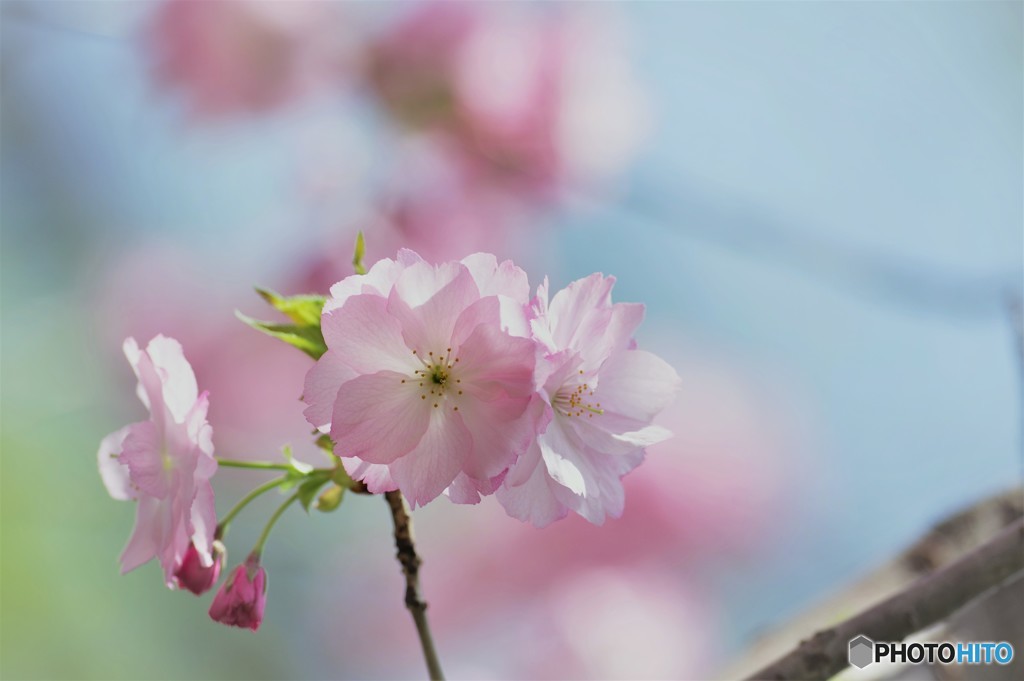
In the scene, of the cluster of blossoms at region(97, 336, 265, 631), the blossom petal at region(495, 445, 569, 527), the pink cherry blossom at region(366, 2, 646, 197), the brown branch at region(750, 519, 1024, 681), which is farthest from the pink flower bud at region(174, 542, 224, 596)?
the pink cherry blossom at region(366, 2, 646, 197)

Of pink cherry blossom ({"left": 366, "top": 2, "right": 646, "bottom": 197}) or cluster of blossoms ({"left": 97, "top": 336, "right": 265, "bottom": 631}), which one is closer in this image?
cluster of blossoms ({"left": 97, "top": 336, "right": 265, "bottom": 631})

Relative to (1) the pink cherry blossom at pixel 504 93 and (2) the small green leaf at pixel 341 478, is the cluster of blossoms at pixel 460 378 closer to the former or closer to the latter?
(2) the small green leaf at pixel 341 478

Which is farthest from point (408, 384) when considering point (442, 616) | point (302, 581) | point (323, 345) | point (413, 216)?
point (302, 581)

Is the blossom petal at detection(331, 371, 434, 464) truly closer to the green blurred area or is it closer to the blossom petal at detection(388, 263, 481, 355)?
the blossom petal at detection(388, 263, 481, 355)

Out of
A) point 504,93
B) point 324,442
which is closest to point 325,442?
point 324,442

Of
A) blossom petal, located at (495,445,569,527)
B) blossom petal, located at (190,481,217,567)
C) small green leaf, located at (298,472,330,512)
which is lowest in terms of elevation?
blossom petal, located at (495,445,569,527)

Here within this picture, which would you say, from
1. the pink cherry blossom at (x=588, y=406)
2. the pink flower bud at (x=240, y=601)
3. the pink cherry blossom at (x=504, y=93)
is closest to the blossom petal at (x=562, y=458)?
the pink cherry blossom at (x=588, y=406)

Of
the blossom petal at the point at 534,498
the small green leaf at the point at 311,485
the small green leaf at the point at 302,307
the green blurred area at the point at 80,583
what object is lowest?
the blossom petal at the point at 534,498
